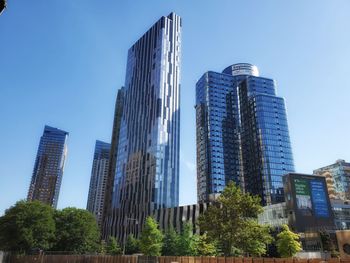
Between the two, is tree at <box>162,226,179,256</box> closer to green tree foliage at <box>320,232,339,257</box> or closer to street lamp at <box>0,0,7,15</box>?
green tree foliage at <box>320,232,339,257</box>

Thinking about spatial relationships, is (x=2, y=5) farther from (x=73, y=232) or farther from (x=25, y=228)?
(x=73, y=232)

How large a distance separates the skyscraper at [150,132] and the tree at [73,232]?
52.5 meters

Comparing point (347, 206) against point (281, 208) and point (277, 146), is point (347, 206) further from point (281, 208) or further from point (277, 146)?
point (277, 146)

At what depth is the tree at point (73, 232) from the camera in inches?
3307

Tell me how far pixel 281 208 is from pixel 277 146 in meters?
83.7

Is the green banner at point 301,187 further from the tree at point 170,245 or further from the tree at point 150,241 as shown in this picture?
the tree at point 150,241

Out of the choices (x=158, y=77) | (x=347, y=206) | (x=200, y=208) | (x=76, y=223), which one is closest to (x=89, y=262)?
(x=76, y=223)

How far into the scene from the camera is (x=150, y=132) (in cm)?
15788

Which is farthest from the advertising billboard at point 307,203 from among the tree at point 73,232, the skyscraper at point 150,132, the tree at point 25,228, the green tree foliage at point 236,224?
the tree at point 25,228

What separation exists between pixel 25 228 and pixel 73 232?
43.5 feet

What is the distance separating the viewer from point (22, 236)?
73.8 meters

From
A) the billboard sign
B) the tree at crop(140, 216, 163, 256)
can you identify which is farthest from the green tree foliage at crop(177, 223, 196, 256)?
the billboard sign

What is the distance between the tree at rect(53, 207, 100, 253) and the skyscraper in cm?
5253

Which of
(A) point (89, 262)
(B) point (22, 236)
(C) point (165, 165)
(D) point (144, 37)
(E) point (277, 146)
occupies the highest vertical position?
(D) point (144, 37)
